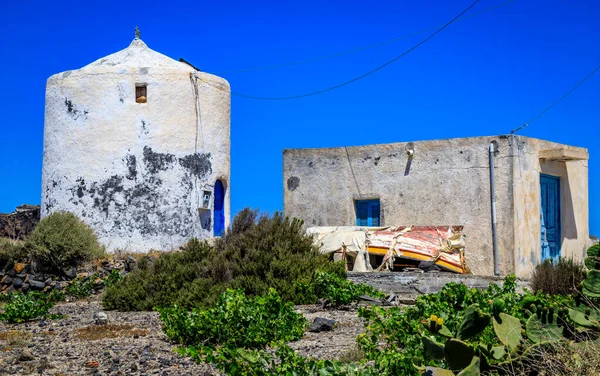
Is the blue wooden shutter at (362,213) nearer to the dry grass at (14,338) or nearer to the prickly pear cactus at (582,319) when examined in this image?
the dry grass at (14,338)

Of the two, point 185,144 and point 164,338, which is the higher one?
point 185,144

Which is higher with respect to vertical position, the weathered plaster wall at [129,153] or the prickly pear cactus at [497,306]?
the weathered plaster wall at [129,153]

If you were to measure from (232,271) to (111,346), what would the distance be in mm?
4468

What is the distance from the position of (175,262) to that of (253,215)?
200 cm

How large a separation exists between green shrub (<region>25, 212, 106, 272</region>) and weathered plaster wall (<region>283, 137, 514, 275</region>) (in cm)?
599

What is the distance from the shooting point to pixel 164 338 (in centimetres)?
942

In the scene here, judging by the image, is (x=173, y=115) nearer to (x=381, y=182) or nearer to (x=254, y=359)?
(x=381, y=182)

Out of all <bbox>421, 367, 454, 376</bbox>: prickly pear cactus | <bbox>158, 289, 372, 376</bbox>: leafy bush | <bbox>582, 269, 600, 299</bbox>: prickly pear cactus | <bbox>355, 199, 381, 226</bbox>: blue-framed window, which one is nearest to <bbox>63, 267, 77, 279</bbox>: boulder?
<bbox>355, 199, 381, 226</bbox>: blue-framed window

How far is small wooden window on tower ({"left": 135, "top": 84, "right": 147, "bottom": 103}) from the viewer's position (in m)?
19.2

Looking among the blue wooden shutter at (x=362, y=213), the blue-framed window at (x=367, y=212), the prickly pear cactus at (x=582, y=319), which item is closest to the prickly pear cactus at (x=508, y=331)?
the prickly pear cactus at (x=582, y=319)

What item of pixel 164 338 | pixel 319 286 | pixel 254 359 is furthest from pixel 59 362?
pixel 319 286

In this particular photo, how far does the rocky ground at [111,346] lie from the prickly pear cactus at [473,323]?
270 centimetres

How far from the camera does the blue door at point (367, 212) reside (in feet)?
66.7

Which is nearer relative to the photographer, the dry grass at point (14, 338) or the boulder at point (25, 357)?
the boulder at point (25, 357)
